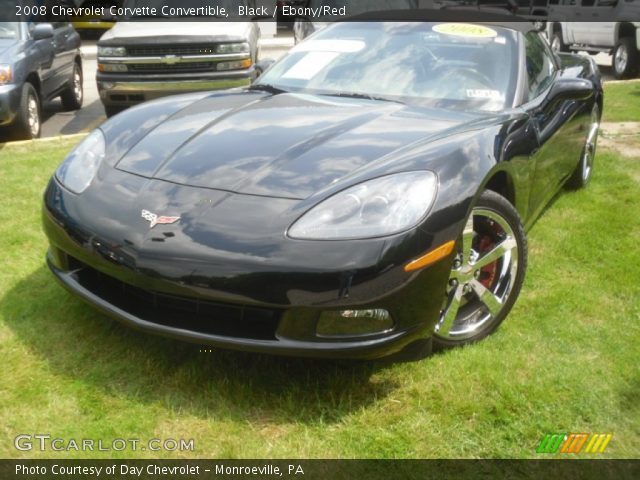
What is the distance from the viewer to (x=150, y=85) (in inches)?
295

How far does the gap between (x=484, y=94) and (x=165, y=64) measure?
4.88 meters

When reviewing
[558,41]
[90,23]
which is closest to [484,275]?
[558,41]

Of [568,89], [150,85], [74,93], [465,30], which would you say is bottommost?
[74,93]

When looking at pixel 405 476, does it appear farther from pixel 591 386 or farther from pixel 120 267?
pixel 120 267

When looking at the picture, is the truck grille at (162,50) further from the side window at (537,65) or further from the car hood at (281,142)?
the car hood at (281,142)

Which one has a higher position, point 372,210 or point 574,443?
point 372,210

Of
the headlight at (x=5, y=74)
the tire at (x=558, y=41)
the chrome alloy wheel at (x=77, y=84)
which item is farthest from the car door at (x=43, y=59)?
the tire at (x=558, y=41)

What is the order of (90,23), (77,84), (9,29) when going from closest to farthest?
1. (9,29)
2. (77,84)
3. (90,23)

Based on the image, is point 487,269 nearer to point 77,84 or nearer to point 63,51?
point 63,51

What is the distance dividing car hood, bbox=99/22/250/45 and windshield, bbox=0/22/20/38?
83 cm

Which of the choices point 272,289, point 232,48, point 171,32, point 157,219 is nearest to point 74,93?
point 171,32

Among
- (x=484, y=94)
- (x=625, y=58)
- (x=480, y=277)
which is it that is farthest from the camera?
(x=625, y=58)

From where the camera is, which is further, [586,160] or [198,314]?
[586,160]

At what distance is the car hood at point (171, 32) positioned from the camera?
763 centimetres
